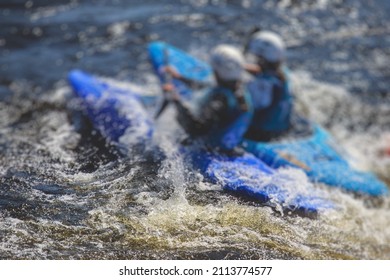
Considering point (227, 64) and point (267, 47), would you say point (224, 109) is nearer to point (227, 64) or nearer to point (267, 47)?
point (227, 64)

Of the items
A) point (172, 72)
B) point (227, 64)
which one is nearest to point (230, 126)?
point (227, 64)

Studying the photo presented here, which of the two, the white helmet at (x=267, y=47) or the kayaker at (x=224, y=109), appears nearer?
the kayaker at (x=224, y=109)

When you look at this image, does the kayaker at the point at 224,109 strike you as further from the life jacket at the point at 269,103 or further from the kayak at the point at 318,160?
the life jacket at the point at 269,103

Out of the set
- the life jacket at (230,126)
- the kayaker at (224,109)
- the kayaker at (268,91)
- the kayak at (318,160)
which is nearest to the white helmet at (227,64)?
the kayaker at (224,109)

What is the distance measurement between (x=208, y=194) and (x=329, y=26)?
6149 mm

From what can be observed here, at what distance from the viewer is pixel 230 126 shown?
4.85 metres

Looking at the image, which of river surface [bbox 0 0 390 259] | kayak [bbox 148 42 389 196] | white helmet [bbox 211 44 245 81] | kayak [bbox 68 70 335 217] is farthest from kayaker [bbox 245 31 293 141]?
river surface [bbox 0 0 390 259]

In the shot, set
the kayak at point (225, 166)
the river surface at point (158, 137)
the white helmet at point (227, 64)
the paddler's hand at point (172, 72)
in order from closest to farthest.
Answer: the river surface at point (158, 137) < the kayak at point (225, 166) < the white helmet at point (227, 64) < the paddler's hand at point (172, 72)

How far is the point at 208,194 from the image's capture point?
3854 mm

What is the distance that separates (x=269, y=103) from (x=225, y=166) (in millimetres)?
1403

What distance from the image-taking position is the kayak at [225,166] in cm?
411

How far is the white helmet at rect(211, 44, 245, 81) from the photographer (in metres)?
4.77
